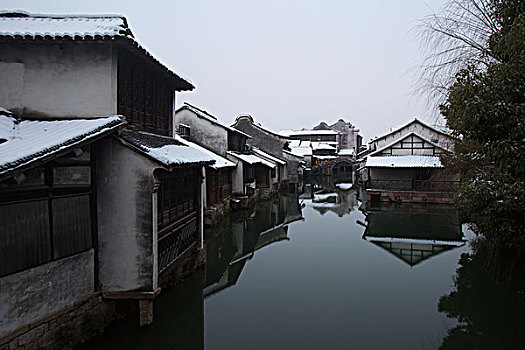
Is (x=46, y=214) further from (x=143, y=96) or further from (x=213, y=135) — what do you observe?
(x=213, y=135)

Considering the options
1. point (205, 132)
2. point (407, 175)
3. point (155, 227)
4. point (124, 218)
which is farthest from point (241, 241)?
point (407, 175)

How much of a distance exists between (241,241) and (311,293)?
6.28 meters

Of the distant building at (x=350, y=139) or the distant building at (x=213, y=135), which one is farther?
the distant building at (x=350, y=139)

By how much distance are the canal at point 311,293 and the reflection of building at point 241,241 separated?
5 cm

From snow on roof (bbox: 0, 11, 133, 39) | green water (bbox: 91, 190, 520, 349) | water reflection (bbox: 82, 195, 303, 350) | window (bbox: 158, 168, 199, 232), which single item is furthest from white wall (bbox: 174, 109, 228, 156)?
snow on roof (bbox: 0, 11, 133, 39)

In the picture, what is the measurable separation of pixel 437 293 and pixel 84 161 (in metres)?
9.02

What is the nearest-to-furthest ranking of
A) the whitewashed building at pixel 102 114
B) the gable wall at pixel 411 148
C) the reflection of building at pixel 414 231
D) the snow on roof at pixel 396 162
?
1. the whitewashed building at pixel 102 114
2. the reflection of building at pixel 414 231
3. the snow on roof at pixel 396 162
4. the gable wall at pixel 411 148

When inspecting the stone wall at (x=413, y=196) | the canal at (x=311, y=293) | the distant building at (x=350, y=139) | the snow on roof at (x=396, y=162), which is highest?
the distant building at (x=350, y=139)

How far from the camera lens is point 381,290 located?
9602 mm

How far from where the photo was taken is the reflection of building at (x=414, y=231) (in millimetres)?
13883

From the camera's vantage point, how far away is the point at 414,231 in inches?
673

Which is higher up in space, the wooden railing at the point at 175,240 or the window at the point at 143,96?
the window at the point at 143,96

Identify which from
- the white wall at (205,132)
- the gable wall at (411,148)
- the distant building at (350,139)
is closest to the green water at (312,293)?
the white wall at (205,132)

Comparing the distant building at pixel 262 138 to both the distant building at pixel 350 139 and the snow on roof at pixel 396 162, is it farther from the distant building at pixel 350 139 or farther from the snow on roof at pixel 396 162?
the distant building at pixel 350 139
